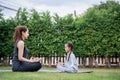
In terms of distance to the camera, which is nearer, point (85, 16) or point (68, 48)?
point (68, 48)

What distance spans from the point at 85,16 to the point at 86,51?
1.79m

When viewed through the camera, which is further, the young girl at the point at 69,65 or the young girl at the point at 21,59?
the young girl at the point at 69,65

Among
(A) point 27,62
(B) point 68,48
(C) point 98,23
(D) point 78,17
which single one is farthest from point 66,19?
(A) point 27,62

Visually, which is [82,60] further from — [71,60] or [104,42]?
[71,60]

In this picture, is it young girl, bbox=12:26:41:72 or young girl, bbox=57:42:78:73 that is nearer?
young girl, bbox=12:26:41:72

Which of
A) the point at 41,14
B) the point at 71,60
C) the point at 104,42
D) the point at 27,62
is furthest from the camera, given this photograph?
the point at 41,14

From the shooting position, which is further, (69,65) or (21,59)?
(69,65)

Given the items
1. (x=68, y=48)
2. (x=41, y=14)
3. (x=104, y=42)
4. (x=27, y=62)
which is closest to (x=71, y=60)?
(x=68, y=48)

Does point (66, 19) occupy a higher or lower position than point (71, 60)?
higher

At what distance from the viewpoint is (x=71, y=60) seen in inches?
363

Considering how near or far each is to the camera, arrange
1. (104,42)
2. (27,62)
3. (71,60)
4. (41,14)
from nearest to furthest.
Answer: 1. (27,62)
2. (71,60)
3. (104,42)
4. (41,14)

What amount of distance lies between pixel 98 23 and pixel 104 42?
3.32 feet

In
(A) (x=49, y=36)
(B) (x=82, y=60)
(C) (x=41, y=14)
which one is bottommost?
(B) (x=82, y=60)

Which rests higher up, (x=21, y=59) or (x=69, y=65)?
(x=21, y=59)
